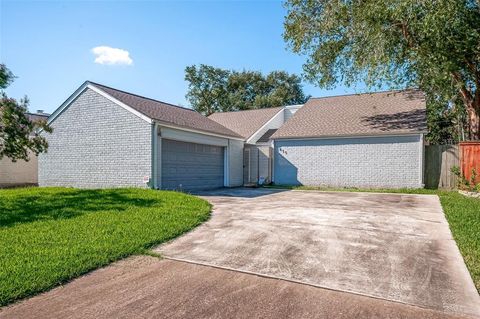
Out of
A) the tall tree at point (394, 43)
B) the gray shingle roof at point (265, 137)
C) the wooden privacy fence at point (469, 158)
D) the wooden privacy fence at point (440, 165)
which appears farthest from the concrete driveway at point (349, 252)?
the gray shingle roof at point (265, 137)

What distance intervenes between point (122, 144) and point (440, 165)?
12774 mm

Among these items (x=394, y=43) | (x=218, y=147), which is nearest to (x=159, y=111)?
(x=218, y=147)

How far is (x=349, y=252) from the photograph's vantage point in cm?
460

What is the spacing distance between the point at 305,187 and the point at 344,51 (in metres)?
6.32

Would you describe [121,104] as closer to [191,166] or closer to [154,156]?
[154,156]

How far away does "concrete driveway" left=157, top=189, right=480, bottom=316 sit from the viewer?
11.1 feet

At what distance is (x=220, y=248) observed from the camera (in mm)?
4832

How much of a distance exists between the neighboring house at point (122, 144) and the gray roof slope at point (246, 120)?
535 cm

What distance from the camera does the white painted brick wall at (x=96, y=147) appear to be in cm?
1212

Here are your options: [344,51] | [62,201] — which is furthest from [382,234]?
[344,51]

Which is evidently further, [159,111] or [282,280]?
[159,111]

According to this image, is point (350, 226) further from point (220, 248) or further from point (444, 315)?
point (444, 315)

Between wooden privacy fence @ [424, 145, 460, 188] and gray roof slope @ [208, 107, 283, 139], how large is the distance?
9.44 meters

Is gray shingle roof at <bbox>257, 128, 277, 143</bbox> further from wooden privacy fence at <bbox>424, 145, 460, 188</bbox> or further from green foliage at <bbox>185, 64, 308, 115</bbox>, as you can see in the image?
Answer: green foliage at <bbox>185, 64, 308, 115</bbox>
